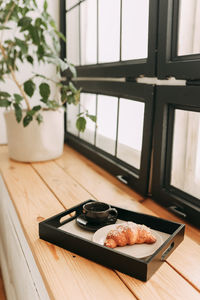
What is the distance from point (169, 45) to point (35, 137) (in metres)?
0.89

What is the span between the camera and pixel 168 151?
1.16 metres

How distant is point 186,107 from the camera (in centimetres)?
105

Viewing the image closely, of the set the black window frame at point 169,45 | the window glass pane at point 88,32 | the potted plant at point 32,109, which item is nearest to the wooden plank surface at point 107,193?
the potted plant at point 32,109

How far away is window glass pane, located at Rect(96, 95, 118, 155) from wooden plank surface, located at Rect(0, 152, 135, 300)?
0.55 m

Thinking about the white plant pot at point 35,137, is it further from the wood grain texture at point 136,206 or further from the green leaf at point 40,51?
the green leaf at point 40,51

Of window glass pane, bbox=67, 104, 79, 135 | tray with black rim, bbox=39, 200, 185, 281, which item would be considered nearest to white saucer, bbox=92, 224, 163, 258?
tray with black rim, bbox=39, 200, 185, 281

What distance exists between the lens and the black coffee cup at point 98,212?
0.94 meters

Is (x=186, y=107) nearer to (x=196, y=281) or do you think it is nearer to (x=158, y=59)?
(x=158, y=59)

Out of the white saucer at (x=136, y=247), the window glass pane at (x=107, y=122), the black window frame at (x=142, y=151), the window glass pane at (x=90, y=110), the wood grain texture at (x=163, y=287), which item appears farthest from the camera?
the window glass pane at (x=90, y=110)

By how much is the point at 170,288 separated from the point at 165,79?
688 mm

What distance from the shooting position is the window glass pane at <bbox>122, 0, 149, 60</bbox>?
130cm

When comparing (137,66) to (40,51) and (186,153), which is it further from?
(40,51)

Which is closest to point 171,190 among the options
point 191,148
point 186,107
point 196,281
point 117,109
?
point 191,148

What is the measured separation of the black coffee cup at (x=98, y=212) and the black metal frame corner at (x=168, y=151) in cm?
25
